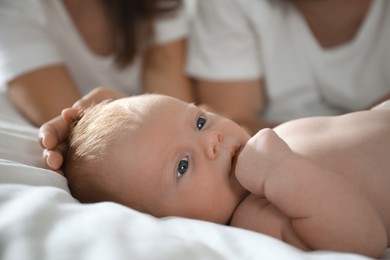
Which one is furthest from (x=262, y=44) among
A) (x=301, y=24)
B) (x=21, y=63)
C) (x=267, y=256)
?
(x=267, y=256)

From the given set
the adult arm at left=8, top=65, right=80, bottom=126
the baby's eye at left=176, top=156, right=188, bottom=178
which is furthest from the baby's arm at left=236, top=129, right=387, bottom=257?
the adult arm at left=8, top=65, right=80, bottom=126

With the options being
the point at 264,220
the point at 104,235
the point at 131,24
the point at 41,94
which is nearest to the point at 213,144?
the point at 264,220

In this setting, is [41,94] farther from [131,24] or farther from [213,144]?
[213,144]

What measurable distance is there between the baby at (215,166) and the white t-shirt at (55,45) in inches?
18.8

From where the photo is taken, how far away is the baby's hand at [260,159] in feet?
1.97

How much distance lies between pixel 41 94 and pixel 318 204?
30.8 inches

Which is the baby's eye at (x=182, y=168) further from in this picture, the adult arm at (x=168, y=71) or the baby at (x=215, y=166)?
the adult arm at (x=168, y=71)

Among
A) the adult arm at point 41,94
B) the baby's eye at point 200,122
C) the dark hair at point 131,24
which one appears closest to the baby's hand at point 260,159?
the baby's eye at point 200,122

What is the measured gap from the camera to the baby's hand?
0.60m

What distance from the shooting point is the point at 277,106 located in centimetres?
130

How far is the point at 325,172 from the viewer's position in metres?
0.57

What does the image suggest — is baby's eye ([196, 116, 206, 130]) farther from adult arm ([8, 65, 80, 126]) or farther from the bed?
adult arm ([8, 65, 80, 126])

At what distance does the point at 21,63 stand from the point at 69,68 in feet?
0.74

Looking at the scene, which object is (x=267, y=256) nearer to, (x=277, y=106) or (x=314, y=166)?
(x=314, y=166)
